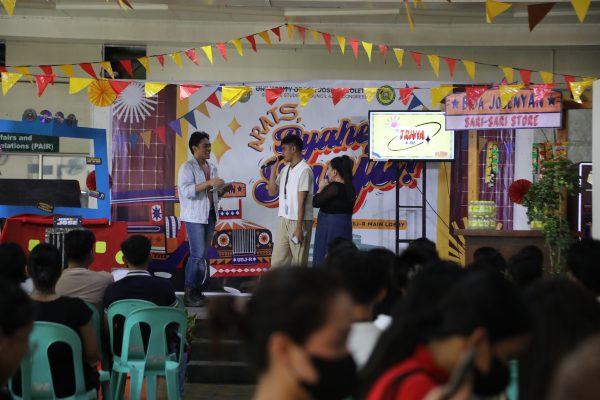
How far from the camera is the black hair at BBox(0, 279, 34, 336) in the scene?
6.98 ft

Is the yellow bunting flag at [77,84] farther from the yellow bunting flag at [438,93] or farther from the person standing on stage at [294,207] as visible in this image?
the yellow bunting flag at [438,93]

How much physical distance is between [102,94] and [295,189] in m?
2.50

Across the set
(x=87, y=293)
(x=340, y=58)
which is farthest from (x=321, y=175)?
(x=87, y=293)

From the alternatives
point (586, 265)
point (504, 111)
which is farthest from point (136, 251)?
point (504, 111)

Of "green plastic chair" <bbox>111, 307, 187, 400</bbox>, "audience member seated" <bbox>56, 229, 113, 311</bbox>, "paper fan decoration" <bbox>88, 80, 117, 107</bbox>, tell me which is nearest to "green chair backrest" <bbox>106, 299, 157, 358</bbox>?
"green plastic chair" <bbox>111, 307, 187, 400</bbox>

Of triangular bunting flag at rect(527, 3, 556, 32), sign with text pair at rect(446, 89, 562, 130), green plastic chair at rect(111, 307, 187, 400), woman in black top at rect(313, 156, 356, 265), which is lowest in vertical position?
green plastic chair at rect(111, 307, 187, 400)

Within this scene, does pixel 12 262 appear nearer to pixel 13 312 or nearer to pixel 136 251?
pixel 136 251

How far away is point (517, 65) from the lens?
1137cm

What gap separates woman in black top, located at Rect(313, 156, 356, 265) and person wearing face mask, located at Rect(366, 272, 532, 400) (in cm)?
560

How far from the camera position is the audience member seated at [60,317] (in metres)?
3.73

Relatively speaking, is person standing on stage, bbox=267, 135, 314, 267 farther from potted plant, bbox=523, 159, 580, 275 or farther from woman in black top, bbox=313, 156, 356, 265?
potted plant, bbox=523, 159, 580, 275

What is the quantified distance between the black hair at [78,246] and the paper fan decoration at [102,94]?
165 inches

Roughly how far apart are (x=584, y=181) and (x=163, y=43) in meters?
5.62

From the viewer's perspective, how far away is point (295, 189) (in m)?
7.64
